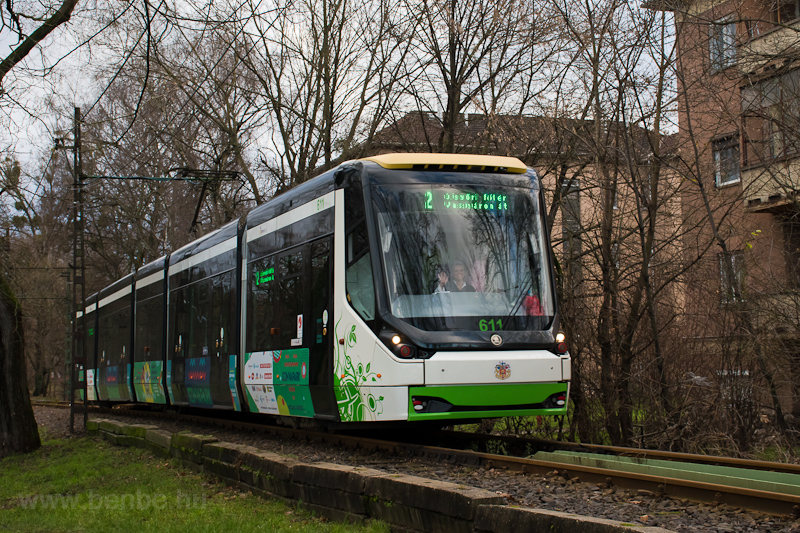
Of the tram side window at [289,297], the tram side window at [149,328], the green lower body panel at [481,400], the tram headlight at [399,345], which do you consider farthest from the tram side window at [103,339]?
the green lower body panel at [481,400]

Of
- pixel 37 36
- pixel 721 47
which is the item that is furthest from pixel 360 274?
pixel 721 47

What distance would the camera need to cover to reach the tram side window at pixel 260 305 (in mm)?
11562

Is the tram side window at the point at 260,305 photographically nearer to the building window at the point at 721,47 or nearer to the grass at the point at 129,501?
the grass at the point at 129,501

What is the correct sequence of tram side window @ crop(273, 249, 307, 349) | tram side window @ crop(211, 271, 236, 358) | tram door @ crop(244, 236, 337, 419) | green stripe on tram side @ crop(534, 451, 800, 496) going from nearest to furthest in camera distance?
green stripe on tram side @ crop(534, 451, 800, 496), tram door @ crop(244, 236, 337, 419), tram side window @ crop(273, 249, 307, 349), tram side window @ crop(211, 271, 236, 358)

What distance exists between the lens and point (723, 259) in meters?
11.6

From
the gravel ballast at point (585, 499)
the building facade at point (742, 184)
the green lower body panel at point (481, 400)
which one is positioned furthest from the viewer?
the building facade at point (742, 184)

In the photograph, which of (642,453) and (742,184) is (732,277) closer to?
(742,184)

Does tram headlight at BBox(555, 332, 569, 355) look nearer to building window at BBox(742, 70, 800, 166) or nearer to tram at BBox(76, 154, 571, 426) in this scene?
tram at BBox(76, 154, 571, 426)

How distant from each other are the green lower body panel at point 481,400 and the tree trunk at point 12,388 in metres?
8.36

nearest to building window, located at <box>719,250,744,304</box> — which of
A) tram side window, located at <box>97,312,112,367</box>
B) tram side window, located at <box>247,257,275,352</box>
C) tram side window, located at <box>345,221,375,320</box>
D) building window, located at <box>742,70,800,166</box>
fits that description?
building window, located at <box>742,70,800,166</box>

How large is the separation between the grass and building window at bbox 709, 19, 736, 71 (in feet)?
26.8

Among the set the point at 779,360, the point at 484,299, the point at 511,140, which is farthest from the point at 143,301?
the point at 779,360

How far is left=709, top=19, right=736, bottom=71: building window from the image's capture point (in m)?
11.2


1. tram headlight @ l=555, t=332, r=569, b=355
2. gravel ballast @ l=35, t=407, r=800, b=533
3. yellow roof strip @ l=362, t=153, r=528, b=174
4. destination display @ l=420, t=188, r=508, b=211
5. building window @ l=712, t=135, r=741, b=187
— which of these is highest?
building window @ l=712, t=135, r=741, b=187
